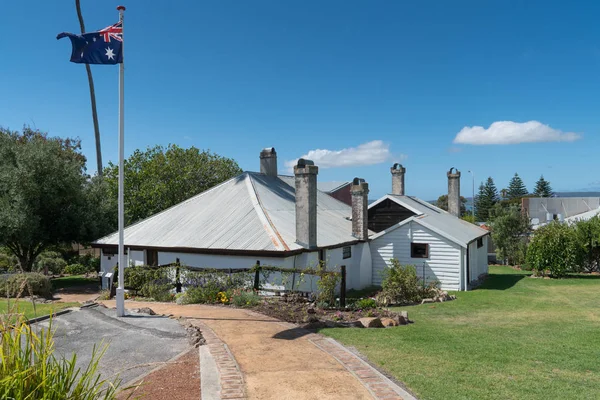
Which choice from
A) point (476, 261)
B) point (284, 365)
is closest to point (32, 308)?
point (284, 365)

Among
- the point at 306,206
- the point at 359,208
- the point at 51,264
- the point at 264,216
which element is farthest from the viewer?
the point at 51,264

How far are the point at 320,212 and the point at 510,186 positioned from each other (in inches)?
3485

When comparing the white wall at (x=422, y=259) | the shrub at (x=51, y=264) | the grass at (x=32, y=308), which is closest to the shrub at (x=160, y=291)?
the grass at (x=32, y=308)

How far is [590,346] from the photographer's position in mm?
10414

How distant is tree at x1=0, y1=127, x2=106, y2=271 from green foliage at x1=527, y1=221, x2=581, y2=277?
24370 mm

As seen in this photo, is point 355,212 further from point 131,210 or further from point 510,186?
point 510,186

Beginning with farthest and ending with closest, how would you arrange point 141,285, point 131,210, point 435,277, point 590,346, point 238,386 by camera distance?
point 131,210, point 435,277, point 141,285, point 590,346, point 238,386

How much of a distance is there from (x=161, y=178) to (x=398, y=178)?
1608 cm

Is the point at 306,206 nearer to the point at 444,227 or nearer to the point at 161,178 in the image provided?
the point at 444,227

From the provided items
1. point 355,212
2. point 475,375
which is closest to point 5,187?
point 355,212

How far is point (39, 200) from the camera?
79.9ft

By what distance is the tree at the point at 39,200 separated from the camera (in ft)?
76.0

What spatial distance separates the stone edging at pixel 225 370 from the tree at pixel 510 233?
103ft

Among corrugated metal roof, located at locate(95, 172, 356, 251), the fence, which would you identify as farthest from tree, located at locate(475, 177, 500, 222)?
the fence
